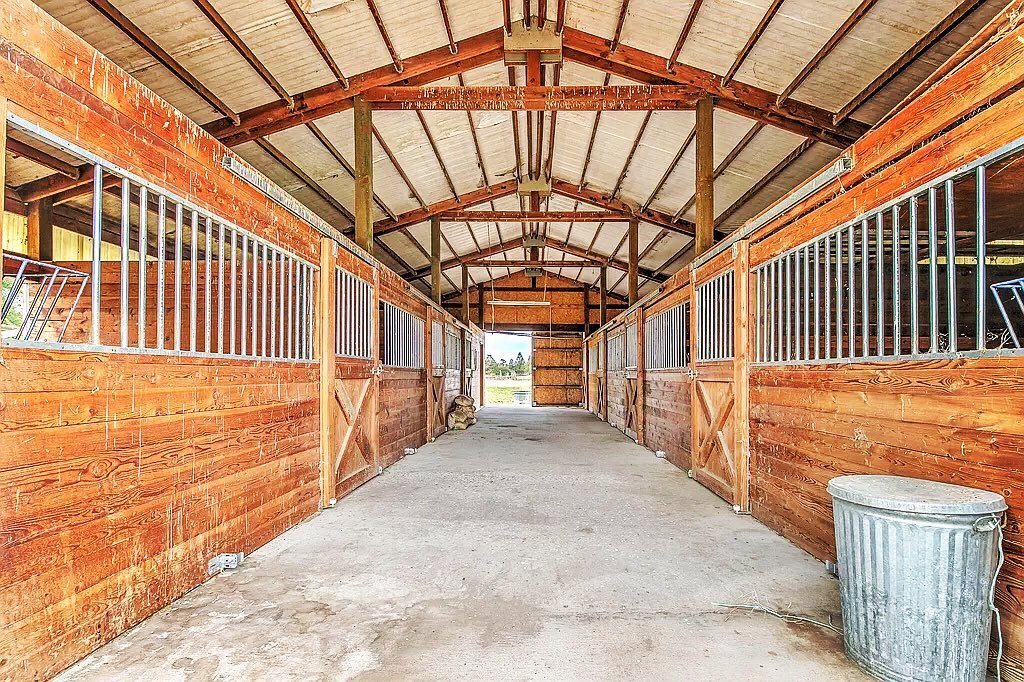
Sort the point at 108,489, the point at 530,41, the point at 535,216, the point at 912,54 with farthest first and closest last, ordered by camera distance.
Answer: the point at 535,216 → the point at 530,41 → the point at 912,54 → the point at 108,489

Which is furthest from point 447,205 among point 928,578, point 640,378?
point 928,578

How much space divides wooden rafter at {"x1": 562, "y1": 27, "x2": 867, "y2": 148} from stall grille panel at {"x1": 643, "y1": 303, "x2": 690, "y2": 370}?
7.39 ft

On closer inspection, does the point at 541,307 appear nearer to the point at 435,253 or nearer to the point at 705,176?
the point at 435,253

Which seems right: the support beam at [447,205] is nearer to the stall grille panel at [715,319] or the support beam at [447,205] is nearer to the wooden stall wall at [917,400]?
the stall grille panel at [715,319]

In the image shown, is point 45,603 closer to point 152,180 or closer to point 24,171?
point 152,180

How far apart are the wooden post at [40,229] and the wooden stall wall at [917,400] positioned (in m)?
7.67

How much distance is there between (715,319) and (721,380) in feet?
1.88

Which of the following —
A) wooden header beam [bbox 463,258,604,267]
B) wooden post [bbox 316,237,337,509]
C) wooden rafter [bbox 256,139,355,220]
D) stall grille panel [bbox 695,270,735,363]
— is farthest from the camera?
wooden header beam [bbox 463,258,604,267]

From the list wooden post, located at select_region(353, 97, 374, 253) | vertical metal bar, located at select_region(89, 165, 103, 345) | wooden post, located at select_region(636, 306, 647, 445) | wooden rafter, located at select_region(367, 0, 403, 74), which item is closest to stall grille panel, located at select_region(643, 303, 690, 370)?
wooden post, located at select_region(636, 306, 647, 445)

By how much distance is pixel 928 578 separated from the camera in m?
1.61

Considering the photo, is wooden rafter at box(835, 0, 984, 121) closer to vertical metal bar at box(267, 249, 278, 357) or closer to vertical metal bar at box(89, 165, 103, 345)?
vertical metal bar at box(267, 249, 278, 357)

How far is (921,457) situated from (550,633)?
5.25 feet

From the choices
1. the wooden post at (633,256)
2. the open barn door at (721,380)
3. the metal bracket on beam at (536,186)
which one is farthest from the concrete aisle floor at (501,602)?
the wooden post at (633,256)

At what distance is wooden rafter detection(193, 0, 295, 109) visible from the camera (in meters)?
4.30
